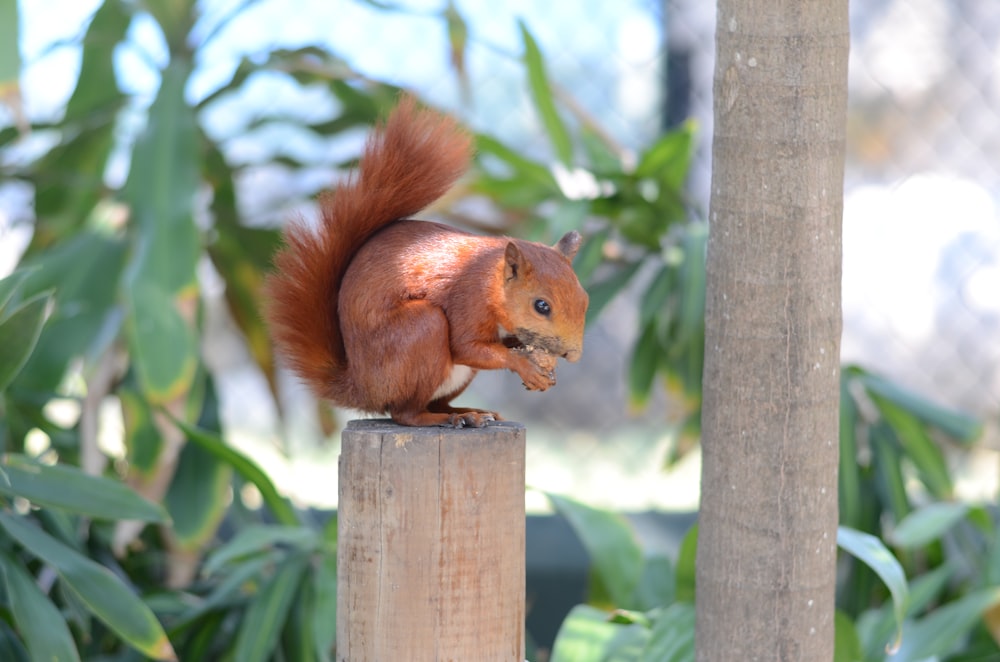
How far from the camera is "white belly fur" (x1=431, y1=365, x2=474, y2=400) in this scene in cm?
101

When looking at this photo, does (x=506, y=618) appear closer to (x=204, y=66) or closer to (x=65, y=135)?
(x=204, y=66)

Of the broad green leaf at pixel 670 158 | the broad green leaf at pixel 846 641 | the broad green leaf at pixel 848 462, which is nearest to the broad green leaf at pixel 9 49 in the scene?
the broad green leaf at pixel 670 158

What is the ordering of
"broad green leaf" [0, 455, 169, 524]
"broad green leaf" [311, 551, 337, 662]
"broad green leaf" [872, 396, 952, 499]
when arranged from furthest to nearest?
"broad green leaf" [872, 396, 952, 499], "broad green leaf" [311, 551, 337, 662], "broad green leaf" [0, 455, 169, 524]

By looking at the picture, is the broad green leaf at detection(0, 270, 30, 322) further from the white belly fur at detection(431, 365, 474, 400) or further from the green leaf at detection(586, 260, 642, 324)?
the green leaf at detection(586, 260, 642, 324)

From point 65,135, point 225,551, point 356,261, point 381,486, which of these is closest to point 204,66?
point 65,135

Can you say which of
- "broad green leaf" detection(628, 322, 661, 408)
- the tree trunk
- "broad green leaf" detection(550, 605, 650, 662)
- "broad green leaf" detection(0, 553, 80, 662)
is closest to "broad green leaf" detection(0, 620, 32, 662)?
"broad green leaf" detection(0, 553, 80, 662)

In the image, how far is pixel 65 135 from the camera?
2213mm

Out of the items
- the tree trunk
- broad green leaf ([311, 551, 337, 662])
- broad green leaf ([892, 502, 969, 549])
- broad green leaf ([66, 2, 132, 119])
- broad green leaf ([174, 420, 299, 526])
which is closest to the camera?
the tree trunk

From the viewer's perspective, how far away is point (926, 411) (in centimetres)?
197

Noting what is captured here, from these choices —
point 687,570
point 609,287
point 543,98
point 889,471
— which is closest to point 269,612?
point 687,570

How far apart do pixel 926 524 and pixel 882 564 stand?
1.62 ft

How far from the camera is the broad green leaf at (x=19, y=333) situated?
131cm

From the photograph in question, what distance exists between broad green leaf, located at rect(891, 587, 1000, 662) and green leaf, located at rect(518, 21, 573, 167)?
3.07ft

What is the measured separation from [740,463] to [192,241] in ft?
3.16
